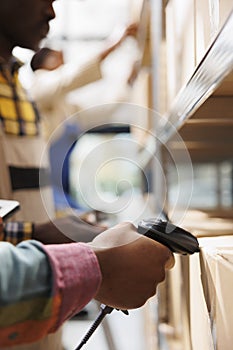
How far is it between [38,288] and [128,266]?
0.15 meters

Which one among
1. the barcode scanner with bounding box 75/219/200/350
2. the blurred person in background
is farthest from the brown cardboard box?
the blurred person in background

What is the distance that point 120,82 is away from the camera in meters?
4.46

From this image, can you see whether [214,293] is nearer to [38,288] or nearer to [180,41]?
[38,288]

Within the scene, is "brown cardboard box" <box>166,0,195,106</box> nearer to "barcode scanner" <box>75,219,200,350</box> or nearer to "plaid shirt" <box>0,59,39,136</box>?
"barcode scanner" <box>75,219,200,350</box>

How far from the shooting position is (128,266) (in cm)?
74

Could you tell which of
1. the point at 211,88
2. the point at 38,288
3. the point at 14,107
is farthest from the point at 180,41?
the point at 14,107

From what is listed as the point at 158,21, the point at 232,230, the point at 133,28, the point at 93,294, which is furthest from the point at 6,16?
the point at 133,28

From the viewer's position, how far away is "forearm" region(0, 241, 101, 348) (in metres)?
0.63

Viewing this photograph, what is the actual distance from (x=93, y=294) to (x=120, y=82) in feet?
12.8

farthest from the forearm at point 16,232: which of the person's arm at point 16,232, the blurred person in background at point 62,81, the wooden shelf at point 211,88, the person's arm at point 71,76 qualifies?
the person's arm at point 71,76

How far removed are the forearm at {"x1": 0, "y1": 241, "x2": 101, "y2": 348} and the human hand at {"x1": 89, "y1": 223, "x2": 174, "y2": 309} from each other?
0.04 m

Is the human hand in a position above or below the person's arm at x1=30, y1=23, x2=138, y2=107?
below

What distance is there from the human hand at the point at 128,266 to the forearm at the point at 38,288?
4 cm

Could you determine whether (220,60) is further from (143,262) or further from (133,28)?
(133,28)
